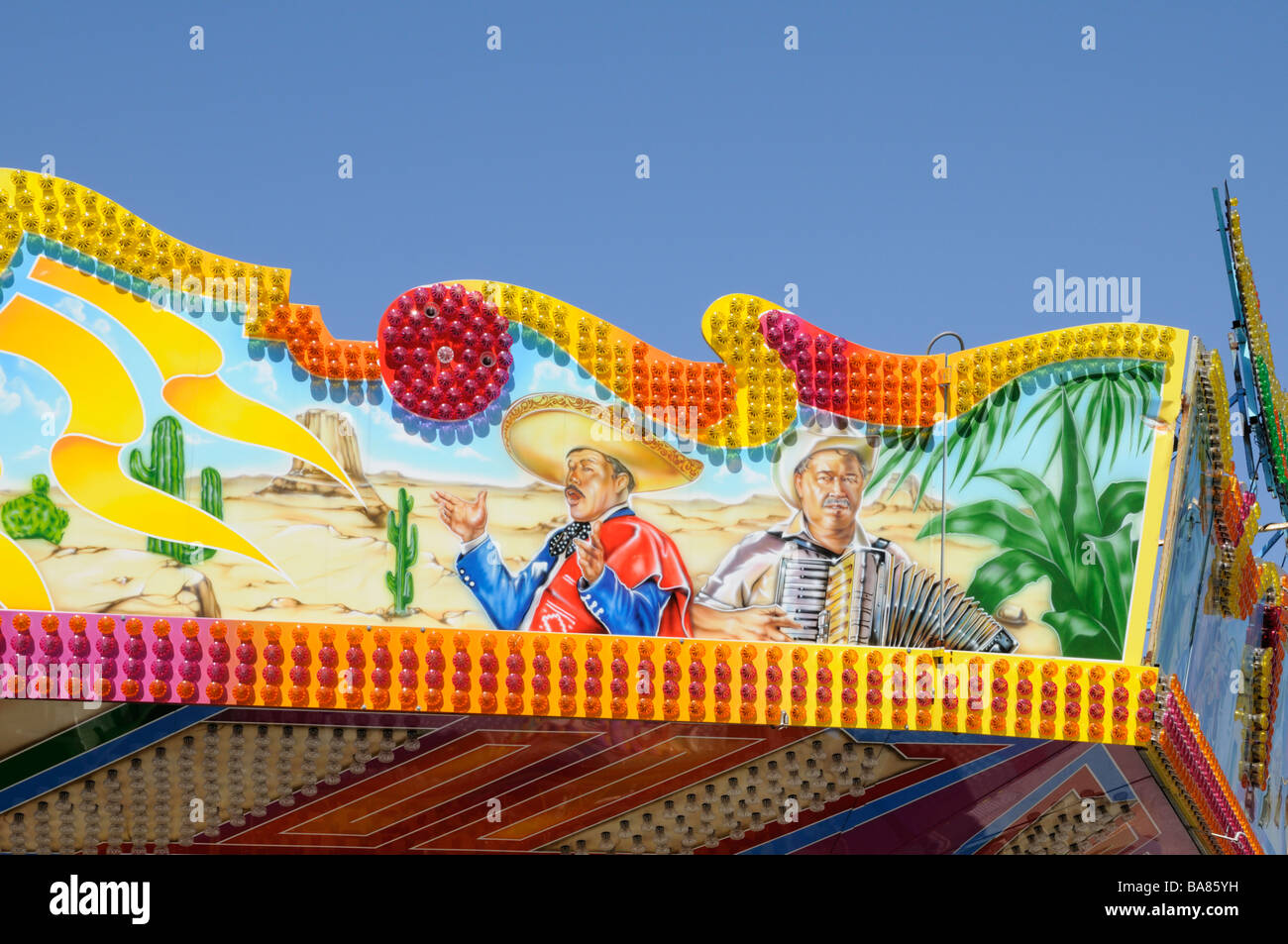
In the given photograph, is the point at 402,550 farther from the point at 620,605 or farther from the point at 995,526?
the point at 995,526

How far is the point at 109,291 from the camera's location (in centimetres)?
1149

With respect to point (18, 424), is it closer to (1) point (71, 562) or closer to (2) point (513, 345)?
(1) point (71, 562)

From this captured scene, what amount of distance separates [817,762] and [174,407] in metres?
6.03

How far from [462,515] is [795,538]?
2.81 metres

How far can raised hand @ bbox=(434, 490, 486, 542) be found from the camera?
11.7 m

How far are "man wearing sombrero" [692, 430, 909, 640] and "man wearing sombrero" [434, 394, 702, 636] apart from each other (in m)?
0.29

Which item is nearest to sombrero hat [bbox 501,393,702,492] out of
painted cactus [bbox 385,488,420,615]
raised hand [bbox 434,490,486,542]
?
raised hand [bbox 434,490,486,542]

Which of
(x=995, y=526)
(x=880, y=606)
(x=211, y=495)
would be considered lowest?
(x=880, y=606)

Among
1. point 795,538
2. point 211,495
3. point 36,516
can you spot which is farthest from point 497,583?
point 36,516

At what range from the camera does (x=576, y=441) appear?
1188 centimetres

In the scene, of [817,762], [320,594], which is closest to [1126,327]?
[817,762]

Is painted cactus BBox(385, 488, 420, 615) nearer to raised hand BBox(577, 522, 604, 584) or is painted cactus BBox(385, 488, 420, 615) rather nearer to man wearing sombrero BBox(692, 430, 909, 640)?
raised hand BBox(577, 522, 604, 584)

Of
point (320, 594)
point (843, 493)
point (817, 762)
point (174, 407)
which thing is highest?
point (174, 407)

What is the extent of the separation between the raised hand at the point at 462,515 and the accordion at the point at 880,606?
255cm
